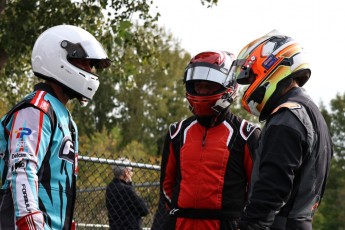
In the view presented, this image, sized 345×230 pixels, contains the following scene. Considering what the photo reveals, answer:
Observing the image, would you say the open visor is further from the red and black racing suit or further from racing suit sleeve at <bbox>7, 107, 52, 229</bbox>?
racing suit sleeve at <bbox>7, 107, 52, 229</bbox>

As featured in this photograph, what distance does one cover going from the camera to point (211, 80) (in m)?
6.41

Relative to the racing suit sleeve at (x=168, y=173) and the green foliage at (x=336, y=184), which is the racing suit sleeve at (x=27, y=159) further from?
the green foliage at (x=336, y=184)

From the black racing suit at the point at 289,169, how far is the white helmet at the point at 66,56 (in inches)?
48.8

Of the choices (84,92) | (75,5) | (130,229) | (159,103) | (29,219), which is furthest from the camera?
(159,103)

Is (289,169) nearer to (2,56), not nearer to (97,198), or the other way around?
(97,198)

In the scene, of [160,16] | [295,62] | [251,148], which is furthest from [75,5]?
[295,62]

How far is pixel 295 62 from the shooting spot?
504cm

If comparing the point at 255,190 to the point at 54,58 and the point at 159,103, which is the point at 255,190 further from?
the point at 159,103

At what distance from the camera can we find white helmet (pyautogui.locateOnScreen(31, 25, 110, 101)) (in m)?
5.23

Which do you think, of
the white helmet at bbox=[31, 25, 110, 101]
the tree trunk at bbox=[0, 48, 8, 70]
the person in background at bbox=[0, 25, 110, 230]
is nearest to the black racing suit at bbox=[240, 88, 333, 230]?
the person in background at bbox=[0, 25, 110, 230]

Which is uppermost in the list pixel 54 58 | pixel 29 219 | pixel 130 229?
pixel 54 58

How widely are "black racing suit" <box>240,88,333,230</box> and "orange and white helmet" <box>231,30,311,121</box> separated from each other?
19 centimetres

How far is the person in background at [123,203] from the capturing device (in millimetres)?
9398

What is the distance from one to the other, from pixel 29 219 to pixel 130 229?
16.7 feet
